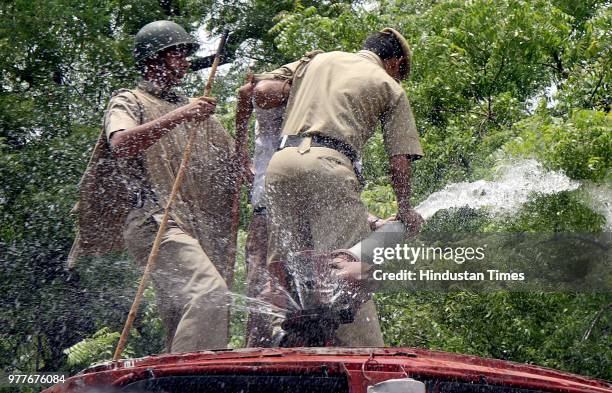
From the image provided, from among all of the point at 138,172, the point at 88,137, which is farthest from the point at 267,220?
the point at 88,137

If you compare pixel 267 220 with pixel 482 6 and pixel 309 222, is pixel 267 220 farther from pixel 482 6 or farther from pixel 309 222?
pixel 482 6

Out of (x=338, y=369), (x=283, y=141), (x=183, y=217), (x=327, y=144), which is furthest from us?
(x=183, y=217)

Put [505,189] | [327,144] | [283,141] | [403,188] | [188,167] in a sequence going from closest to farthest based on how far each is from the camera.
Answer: [403,188] < [327,144] < [283,141] < [188,167] < [505,189]

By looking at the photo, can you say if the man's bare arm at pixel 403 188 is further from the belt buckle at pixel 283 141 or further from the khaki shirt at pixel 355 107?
the belt buckle at pixel 283 141

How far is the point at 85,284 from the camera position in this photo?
9039 mm

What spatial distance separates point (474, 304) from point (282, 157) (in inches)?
86.2

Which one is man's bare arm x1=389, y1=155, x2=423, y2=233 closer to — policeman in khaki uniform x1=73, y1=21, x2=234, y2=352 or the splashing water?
policeman in khaki uniform x1=73, y1=21, x2=234, y2=352

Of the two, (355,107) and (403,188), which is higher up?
(355,107)

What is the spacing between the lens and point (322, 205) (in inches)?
199

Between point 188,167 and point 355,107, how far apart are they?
1038 mm

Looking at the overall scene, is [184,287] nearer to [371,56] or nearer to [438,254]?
[371,56]

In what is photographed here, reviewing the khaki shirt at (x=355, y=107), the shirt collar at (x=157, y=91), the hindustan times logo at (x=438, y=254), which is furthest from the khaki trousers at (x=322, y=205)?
the hindustan times logo at (x=438, y=254)

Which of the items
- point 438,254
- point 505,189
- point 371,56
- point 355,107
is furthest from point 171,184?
point 505,189

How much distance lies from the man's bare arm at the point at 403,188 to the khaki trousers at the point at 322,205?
0.63 feet
